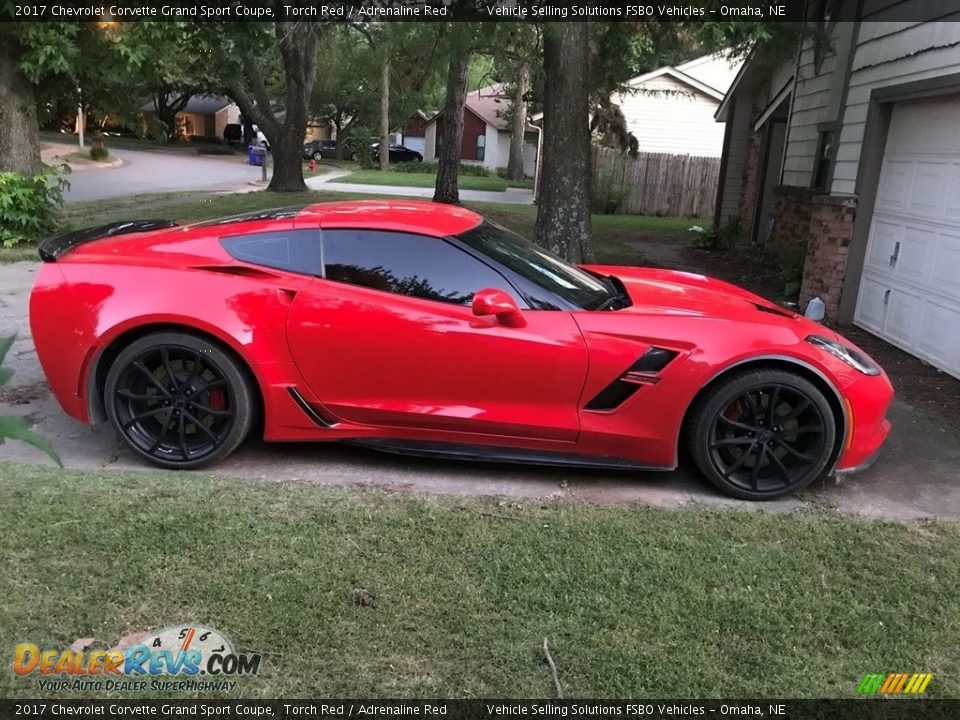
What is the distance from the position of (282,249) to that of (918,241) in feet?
19.1

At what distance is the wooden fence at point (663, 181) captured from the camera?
23688 millimetres

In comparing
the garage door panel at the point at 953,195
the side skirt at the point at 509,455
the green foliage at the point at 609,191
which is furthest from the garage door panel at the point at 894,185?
the green foliage at the point at 609,191

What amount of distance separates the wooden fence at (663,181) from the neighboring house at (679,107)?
3.84 metres

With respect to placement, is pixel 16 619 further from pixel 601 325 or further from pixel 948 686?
pixel 948 686

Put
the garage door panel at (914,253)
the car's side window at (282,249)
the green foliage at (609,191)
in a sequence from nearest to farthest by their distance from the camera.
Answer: the car's side window at (282,249) → the garage door panel at (914,253) → the green foliage at (609,191)

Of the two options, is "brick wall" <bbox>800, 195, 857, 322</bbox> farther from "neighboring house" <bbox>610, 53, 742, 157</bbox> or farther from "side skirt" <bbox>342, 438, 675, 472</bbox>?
"neighboring house" <bbox>610, 53, 742, 157</bbox>

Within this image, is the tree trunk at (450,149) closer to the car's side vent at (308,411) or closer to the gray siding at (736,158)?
the gray siding at (736,158)

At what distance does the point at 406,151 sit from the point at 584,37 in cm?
4507

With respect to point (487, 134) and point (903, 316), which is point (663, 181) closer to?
point (903, 316)

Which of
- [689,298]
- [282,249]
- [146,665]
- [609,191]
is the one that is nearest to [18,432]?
[146,665]

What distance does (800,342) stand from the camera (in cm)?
380


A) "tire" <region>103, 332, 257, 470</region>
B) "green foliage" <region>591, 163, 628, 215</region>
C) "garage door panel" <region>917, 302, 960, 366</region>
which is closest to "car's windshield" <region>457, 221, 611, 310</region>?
"tire" <region>103, 332, 257, 470</region>


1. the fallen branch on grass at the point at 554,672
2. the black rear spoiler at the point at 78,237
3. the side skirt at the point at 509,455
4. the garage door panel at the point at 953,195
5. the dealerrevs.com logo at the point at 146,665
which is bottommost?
the dealerrevs.com logo at the point at 146,665

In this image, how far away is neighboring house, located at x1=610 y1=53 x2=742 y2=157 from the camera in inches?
1080
